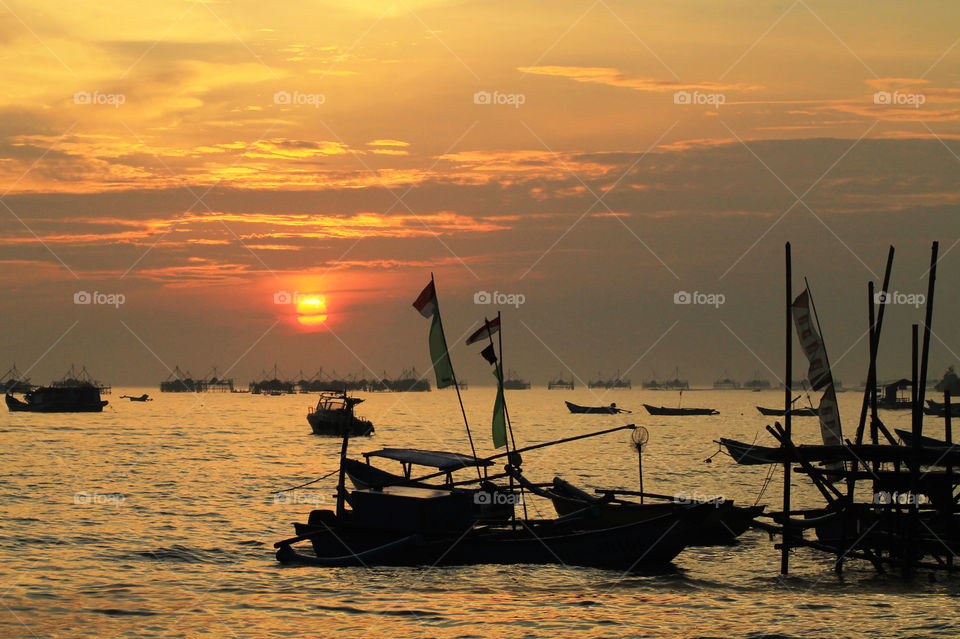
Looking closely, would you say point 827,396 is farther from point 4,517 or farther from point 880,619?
point 4,517

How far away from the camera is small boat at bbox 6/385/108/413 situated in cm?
13900

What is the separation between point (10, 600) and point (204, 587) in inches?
184

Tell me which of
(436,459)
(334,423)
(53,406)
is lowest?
(334,423)

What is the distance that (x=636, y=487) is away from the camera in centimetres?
5200

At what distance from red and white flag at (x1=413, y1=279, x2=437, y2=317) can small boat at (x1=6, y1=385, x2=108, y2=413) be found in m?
124

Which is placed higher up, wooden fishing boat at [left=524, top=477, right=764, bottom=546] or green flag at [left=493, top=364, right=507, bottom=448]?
green flag at [left=493, top=364, right=507, bottom=448]

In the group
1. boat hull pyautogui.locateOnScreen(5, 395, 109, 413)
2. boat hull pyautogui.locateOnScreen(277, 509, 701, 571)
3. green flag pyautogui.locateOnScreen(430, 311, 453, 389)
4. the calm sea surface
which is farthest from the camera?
boat hull pyautogui.locateOnScreen(5, 395, 109, 413)

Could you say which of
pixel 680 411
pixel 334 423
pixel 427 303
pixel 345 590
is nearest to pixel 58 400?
pixel 334 423

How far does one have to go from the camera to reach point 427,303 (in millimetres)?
28438

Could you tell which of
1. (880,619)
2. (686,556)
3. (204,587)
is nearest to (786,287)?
(880,619)
